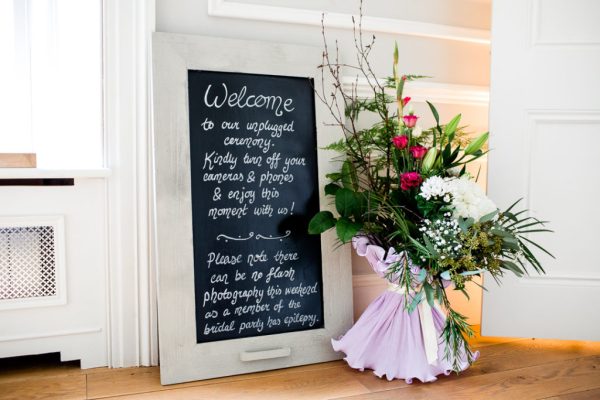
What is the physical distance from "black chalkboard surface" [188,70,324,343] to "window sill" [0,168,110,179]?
32cm

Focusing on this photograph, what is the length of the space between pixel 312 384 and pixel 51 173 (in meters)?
1.10

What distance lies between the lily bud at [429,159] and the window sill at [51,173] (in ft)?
3.44

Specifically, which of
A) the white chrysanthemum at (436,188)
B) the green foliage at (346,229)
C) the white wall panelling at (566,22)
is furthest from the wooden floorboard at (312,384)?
the white wall panelling at (566,22)

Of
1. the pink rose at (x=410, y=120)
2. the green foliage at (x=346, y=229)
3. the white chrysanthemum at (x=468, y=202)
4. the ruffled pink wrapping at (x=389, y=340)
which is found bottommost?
the ruffled pink wrapping at (x=389, y=340)

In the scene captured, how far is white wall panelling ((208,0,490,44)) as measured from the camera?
183cm

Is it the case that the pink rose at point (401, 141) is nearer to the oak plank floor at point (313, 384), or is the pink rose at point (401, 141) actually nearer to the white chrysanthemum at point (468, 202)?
the white chrysanthemum at point (468, 202)

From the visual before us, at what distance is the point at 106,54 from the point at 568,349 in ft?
6.79

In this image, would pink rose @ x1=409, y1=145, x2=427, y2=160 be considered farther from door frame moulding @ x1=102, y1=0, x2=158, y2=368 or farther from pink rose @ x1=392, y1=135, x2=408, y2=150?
door frame moulding @ x1=102, y1=0, x2=158, y2=368

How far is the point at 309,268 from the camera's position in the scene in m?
1.84

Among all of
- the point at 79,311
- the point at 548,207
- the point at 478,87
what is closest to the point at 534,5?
the point at 478,87

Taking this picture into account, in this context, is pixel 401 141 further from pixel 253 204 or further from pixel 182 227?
pixel 182 227

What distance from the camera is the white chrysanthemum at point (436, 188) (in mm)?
1523

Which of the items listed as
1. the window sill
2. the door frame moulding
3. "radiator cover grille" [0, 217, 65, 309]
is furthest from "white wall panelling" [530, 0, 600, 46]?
"radiator cover grille" [0, 217, 65, 309]

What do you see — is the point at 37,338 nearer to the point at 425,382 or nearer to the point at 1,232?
the point at 1,232
